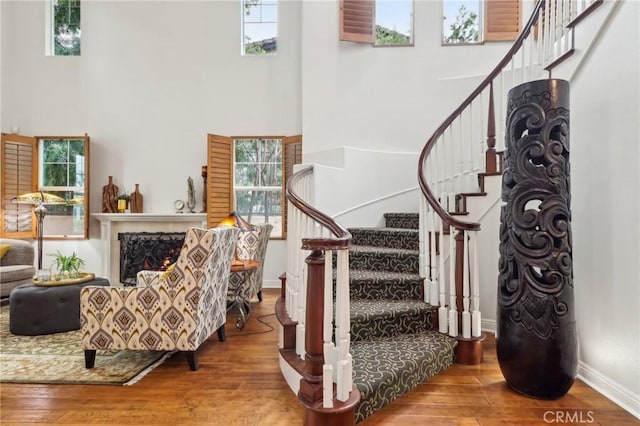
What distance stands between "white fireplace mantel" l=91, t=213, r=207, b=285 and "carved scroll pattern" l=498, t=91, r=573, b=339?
4.23 meters

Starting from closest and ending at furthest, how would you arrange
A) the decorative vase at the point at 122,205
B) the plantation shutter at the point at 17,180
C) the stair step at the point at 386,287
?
1. the stair step at the point at 386,287
2. the plantation shutter at the point at 17,180
3. the decorative vase at the point at 122,205

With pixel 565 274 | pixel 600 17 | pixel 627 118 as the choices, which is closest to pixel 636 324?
pixel 565 274

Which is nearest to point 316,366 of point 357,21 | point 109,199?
point 357,21

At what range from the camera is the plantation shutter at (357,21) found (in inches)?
179

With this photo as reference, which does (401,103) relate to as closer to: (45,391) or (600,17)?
(600,17)

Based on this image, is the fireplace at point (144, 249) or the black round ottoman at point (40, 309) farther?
the fireplace at point (144, 249)

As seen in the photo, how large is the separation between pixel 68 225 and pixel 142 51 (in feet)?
9.78

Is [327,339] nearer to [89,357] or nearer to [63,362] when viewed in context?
[89,357]

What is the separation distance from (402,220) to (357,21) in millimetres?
2820

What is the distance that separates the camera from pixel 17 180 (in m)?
5.09

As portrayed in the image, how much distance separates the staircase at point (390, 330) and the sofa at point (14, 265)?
4.13 metres

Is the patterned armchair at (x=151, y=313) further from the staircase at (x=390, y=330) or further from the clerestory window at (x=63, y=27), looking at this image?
the clerestory window at (x=63, y=27)

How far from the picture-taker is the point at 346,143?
4.57 m

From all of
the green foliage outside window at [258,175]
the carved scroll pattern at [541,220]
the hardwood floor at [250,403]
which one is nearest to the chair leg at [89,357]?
the hardwood floor at [250,403]
